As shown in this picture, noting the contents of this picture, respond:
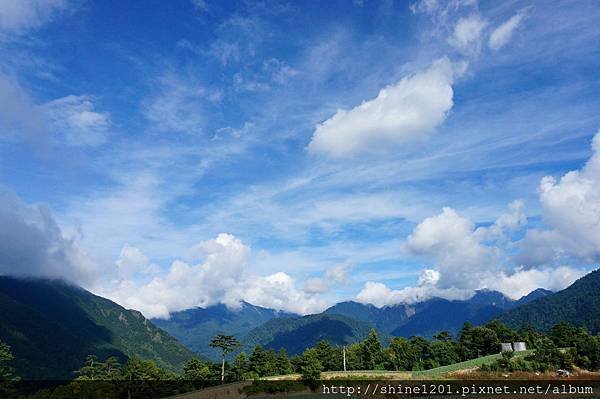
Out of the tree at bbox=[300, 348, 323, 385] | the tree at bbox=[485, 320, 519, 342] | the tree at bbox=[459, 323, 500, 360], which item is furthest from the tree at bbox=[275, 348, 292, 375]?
the tree at bbox=[485, 320, 519, 342]

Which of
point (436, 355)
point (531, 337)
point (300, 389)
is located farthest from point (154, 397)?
point (531, 337)

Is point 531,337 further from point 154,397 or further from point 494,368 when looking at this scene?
point 154,397

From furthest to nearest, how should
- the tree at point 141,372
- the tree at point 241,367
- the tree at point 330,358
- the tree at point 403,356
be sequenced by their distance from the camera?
the tree at point 330,358 < the tree at point 403,356 < the tree at point 241,367 < the tree at point 141,372

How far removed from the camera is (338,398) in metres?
52.4

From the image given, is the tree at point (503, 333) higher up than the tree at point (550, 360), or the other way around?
the tree at point (503, 333)

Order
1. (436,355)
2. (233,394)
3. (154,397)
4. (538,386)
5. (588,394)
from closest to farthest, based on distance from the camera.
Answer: (588,394) → (538,386) → (233,394) → (154,397) → (436,355)

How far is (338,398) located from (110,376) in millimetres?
59462

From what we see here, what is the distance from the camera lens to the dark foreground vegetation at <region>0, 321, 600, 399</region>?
2756 inches

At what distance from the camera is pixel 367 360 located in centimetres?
11756

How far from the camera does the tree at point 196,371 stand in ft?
319

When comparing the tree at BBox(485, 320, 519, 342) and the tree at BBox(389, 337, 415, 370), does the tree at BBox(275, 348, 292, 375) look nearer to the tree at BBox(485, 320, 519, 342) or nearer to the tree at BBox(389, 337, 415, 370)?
the tree at BBox(389, 337, 415, 370)

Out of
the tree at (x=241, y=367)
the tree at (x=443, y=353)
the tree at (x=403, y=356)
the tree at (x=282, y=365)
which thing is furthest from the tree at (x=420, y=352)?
the tree at (x=241, y=367)

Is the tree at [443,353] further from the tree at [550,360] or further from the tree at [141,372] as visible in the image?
the tree at [141,372]

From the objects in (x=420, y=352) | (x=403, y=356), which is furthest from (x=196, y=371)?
(x=420, y=352)
